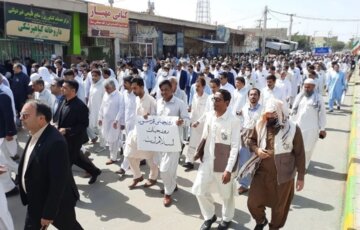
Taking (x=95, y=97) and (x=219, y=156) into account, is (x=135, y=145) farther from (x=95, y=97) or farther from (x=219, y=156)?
(x=95, y=97)

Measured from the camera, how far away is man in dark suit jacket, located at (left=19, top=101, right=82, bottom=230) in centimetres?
280

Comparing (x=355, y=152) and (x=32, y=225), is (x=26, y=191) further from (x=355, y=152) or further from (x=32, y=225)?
(x=355, y=152)

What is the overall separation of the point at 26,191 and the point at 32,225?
28cm

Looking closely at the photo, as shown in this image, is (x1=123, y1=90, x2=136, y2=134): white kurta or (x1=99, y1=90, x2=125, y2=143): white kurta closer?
(x1=123, y1=90, x2=136, y2=134): white kurta

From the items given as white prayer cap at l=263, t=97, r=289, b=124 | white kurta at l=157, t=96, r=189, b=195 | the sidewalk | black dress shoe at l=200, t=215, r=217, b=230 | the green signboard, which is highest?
the green signboard

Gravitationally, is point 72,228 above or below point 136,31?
below

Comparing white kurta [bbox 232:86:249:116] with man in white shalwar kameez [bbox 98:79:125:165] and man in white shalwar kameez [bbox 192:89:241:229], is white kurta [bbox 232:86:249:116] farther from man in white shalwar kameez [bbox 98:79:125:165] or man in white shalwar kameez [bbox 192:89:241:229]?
man in white shalwar kameez [bbox 192:89:241:229]

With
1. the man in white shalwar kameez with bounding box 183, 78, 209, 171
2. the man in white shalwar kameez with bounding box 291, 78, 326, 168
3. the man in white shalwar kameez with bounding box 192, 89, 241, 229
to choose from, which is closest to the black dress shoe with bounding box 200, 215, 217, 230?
the man in white shalwar kameez with bounding box 192, 89, 241, 229

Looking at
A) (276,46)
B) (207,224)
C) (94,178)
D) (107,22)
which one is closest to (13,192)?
(94,178)

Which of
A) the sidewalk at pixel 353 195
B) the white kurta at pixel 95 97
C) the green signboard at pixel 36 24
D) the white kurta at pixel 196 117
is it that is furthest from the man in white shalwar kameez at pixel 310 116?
the green signboard at pixel 36 24

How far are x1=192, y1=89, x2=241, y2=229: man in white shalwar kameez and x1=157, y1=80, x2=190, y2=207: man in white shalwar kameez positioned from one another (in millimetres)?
891

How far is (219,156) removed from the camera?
391cm

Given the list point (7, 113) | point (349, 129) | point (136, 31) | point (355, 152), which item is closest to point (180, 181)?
point (7, 113)

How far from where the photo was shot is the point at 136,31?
21984 mm
